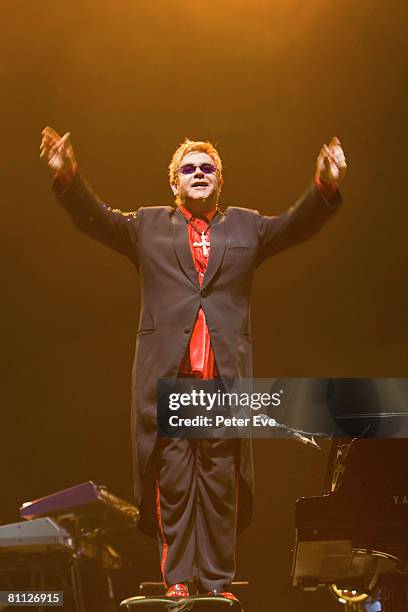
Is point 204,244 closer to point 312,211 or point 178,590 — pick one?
point 312,211

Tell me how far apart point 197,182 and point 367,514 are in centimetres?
121

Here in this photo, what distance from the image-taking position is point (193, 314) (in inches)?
106

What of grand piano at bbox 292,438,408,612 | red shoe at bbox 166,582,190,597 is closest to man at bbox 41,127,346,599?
red shoe at bbox 166,582,190,597

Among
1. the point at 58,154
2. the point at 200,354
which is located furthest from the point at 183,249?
the point at 58,154

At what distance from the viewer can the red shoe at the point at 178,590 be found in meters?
2.45

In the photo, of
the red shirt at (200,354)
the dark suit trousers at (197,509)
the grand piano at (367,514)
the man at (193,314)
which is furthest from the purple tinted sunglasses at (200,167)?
the grand piano at (367,514)

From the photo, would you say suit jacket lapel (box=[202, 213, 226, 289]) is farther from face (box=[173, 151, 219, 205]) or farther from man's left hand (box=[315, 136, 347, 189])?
man's left hand (box=[315, 136, 347, 189])

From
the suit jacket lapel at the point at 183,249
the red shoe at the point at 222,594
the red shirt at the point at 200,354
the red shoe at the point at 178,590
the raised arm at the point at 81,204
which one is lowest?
the red shoe at the point at 222,594

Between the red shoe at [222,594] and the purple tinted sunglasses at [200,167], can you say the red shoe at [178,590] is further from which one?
the purple tinted sunglasses at [200,167]

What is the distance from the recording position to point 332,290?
157 inches

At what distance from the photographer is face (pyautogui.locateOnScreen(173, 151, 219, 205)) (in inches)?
113

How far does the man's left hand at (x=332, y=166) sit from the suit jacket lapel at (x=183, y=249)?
476 millimetres

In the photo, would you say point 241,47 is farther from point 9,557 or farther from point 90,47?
point 9,557

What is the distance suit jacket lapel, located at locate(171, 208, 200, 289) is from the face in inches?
3.8
